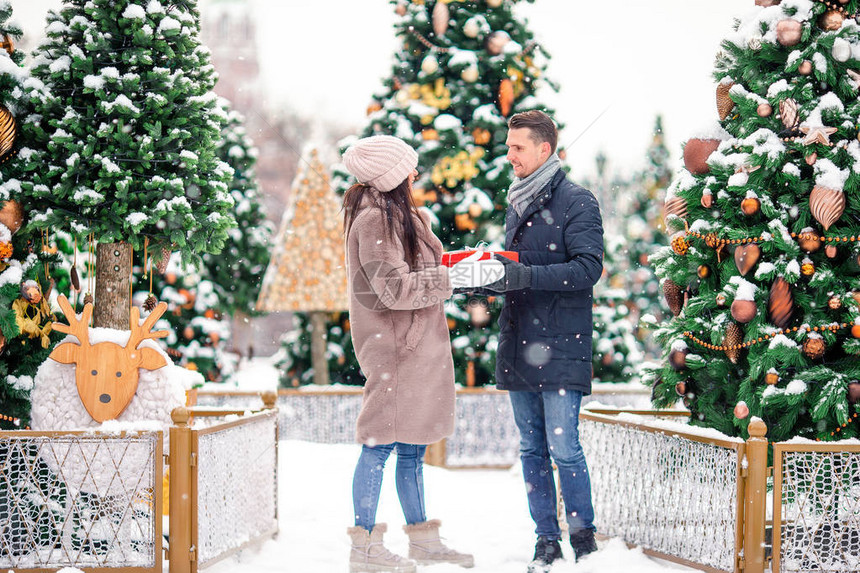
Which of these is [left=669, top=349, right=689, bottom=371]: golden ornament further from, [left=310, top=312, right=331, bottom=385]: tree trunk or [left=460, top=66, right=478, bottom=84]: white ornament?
[left=310, top=312, right=331, bottom=385]: tree trunk

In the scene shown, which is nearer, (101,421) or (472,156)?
(101,421)

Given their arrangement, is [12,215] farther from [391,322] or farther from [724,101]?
[724,101]

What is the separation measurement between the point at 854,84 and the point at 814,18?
0.36 metres

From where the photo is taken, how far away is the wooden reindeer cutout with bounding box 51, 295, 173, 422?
3.86 metres

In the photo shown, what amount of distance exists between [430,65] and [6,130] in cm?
474

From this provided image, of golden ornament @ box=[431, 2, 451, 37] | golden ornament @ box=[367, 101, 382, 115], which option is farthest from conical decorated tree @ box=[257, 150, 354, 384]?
golden ornament @ box=[431, 2, 451, 37]

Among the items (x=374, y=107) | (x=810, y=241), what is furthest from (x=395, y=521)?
(x=374, y=107)

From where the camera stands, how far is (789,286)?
3896 mm

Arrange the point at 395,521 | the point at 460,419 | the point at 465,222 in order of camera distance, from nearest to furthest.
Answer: the point at 395,521, the point at 460,419, the point at 465,222

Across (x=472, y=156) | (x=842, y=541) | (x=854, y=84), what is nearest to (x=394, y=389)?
(x=842, y=541)

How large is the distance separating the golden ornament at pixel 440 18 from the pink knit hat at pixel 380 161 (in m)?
4.69

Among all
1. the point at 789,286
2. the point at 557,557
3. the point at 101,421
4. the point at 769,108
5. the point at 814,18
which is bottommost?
the point at 557,557

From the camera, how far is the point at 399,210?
381 centimetres

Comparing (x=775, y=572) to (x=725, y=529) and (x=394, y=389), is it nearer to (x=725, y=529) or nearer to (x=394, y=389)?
(x=725, y=529)
